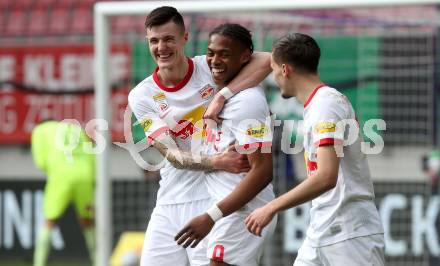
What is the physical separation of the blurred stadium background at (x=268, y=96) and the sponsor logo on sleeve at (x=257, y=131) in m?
3.70

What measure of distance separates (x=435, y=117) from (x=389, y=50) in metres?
1.07

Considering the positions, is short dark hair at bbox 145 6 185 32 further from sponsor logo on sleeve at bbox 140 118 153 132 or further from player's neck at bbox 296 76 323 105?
player's neck at bbox 296 76 323 105

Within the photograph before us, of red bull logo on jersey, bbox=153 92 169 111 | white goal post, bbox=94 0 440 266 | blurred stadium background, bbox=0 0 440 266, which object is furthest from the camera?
blurred stadium background, bbox=0 0 440 266

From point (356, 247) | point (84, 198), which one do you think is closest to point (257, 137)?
point (356, 247)

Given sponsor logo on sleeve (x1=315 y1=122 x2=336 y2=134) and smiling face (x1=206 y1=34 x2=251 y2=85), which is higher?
smiling face (x1=206 y1=34 x2=251 y2=85)

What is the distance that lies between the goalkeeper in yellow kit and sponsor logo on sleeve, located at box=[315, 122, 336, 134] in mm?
6413

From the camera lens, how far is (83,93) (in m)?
13.4

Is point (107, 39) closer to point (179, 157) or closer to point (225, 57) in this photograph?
point (179, 157)

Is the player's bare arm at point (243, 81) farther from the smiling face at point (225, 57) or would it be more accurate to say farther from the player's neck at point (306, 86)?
the player's neck at point (306, 86)

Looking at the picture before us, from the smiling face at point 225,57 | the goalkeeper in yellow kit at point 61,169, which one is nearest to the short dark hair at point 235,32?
the smiling face at point 225,57

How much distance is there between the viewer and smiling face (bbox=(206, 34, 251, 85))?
551cm

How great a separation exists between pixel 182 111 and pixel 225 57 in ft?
1.61

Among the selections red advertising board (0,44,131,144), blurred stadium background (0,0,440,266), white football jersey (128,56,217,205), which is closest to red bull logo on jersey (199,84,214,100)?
white football jersey (128,56,217,205)

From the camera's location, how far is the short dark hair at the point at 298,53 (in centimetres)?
512
